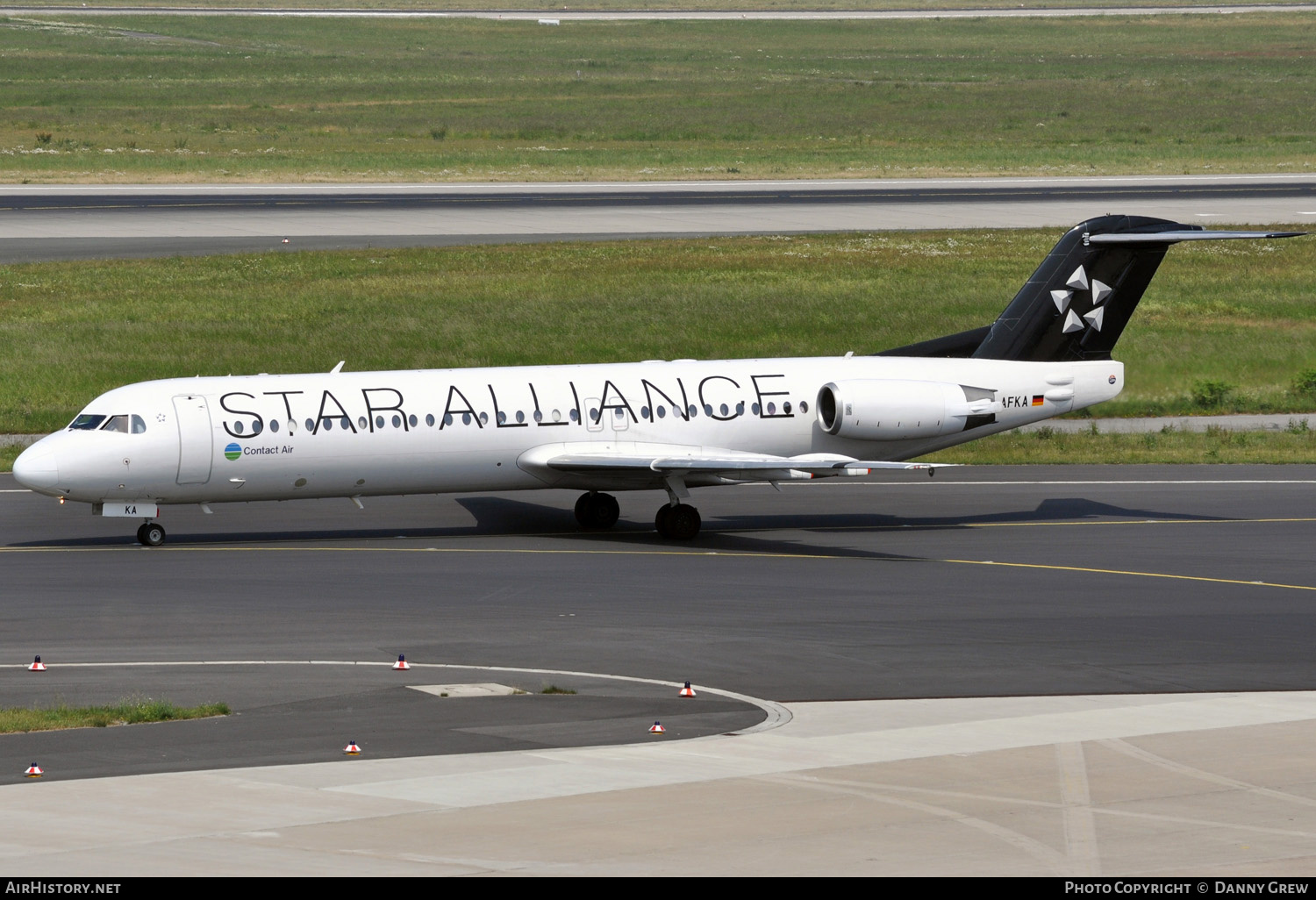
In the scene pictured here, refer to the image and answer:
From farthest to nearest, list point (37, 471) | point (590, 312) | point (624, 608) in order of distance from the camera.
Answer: point (590, 312)
point (37, 471)
point (624, 608)

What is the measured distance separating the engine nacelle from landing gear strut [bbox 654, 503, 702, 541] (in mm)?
3523

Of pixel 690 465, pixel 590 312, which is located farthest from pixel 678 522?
pixel 590 312

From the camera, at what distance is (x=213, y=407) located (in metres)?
31.9

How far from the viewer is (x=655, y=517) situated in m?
35.3

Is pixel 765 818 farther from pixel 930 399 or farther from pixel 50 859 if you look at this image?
pixel 930 399

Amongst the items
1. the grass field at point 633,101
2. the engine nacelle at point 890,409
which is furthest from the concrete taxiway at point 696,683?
the grass field at point 633,101

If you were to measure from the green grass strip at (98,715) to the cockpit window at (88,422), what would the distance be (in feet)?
41.4

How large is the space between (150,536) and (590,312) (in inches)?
1078

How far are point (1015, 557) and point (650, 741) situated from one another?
14.8m

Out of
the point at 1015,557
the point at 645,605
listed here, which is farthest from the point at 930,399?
the point at 645,605

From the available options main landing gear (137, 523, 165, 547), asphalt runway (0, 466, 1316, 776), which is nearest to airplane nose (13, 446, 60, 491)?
asphalt runway (0, 466, 1316, 776)

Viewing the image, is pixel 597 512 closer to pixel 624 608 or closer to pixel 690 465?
pixel 690 465

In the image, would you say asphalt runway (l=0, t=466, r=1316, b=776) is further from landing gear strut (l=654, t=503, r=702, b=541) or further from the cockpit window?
the cockpit window

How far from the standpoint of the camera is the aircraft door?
31.5 meters
